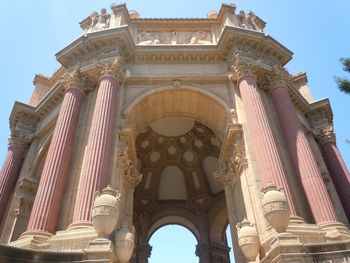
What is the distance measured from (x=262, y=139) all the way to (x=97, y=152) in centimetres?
751

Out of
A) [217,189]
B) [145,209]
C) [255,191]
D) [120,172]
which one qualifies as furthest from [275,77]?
[145,209]

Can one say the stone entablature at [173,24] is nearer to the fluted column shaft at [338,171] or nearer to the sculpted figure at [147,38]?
the sculpted figure at [147,38]

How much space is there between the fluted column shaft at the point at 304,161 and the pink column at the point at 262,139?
1.27 metres

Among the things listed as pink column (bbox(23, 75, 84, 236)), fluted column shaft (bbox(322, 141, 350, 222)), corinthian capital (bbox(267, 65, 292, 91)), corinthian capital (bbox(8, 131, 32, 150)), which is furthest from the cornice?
fluted column shaft (bbox(322, 141, 350, 222))

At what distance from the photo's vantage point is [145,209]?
33.4 metres

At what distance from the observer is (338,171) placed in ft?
→ 68.2

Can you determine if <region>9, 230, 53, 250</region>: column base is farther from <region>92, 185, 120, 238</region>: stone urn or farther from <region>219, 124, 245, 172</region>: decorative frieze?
<region>219, 124, 245, 172</region>: decorative frieze

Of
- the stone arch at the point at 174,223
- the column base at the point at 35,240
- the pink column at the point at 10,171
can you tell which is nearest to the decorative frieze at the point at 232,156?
the column base at the point at 35,240

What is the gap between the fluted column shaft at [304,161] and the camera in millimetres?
13422

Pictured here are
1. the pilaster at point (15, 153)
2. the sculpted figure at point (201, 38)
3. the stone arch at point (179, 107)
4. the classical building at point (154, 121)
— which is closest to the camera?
the classical building at point (154, 121)

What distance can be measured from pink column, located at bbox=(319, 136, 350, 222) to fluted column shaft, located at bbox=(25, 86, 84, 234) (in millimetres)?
16209

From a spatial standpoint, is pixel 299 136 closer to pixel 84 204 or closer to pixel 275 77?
pixel 275 77

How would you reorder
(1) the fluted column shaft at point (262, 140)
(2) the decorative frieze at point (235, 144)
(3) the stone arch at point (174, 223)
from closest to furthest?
(1) the fluted column shaft at point (262, 140), (2) the decorative frieze at point (235, 144), (3) the stone arch at point (174, 223)

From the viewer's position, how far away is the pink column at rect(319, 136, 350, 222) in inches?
770
